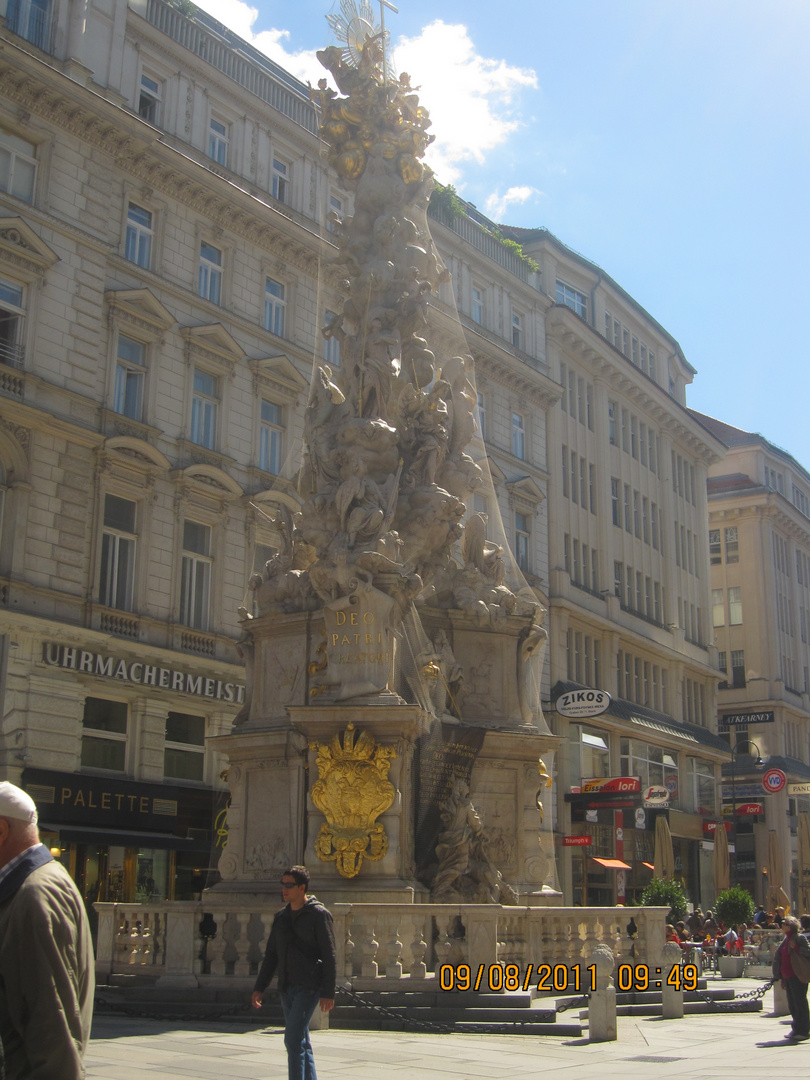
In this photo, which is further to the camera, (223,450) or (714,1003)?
(223,450)

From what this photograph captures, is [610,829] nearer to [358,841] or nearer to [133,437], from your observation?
[133,437]

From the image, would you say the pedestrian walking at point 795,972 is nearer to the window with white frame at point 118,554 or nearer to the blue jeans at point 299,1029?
the blue jeans at point 299,1029

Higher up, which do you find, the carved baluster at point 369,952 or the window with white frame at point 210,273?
the window with white frame at point 210,273

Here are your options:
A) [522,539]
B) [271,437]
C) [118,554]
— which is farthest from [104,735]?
[522,539]

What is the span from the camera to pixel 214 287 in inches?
1331

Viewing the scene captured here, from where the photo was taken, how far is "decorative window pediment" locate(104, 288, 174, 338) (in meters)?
30.4

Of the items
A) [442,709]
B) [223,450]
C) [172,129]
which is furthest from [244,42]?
[442,709]

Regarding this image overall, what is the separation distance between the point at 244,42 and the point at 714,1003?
101 ft

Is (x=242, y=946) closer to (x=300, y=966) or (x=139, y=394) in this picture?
(x=300, y=966)

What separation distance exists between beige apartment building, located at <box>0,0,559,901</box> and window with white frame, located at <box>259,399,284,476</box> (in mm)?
82

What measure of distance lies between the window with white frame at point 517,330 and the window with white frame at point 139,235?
59.4 ft

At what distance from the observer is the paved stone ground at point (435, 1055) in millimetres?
9930

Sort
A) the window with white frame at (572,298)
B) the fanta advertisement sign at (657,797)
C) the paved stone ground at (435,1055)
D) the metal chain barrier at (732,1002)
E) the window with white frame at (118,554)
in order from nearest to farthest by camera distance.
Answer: the paved stone ground at (435,1055) → the metal chain barrier at (732,1002) → the window with white frame at (118,554) → the fanta advertisement sign at (657,797) → the window with white frame at (572,298)

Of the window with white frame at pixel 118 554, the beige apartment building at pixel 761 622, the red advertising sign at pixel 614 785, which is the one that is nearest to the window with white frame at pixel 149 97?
the window with white frame at pixel 118 554
